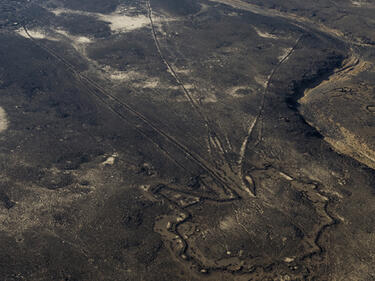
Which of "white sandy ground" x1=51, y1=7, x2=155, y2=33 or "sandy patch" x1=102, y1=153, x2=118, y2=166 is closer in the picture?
"sandy patch" x1=102, y1=153, x2=118, y2=166

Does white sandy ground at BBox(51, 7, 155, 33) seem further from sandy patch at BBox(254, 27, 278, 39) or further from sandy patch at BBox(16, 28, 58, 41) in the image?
sandy patch at BBox(254, 27, 278, 39)

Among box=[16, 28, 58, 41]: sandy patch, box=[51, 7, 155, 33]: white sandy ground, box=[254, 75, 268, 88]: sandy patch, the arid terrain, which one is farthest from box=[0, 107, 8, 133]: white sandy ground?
box=[254, 75, 268, 88]: sandy patch

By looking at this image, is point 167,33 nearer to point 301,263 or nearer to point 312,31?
point 312,31

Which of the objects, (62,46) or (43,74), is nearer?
(43,74)

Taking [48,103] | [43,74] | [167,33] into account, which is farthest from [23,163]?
[167,33]

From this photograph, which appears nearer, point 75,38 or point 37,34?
point 75,38

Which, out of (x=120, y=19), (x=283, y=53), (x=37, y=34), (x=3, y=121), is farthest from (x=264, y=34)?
(x=3, y=121)


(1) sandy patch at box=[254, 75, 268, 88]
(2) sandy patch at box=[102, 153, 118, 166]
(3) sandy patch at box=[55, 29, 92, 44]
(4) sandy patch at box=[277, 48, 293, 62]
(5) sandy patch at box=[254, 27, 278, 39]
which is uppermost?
(5) sandy patch at box=[254, 27, 278, 39]

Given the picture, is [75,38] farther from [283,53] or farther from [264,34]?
[283,53]

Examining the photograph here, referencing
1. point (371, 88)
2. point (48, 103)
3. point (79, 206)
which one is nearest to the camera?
point (79, 206)
